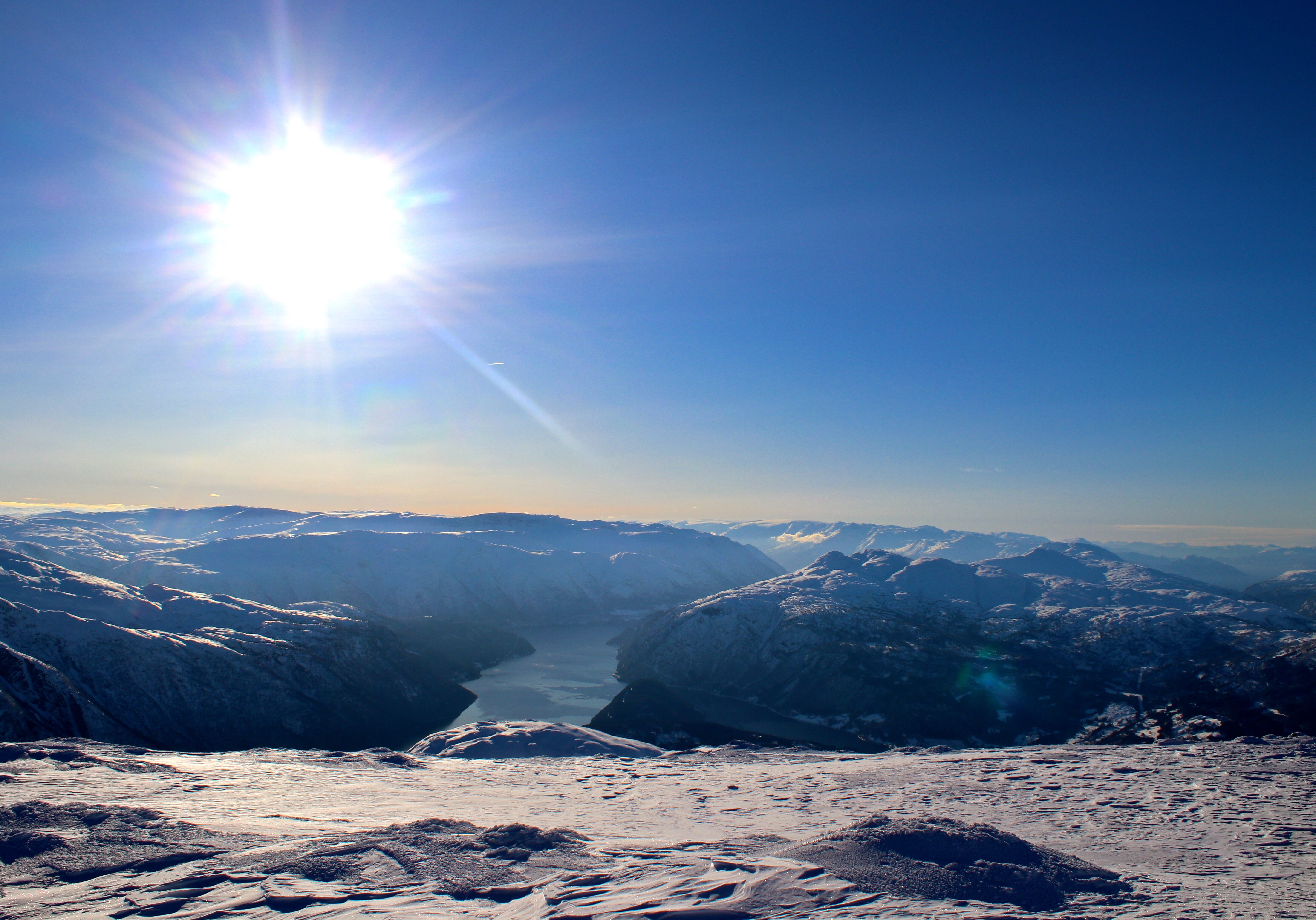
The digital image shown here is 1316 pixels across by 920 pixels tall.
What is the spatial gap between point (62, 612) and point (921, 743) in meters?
156

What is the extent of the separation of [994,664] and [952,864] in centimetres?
14701

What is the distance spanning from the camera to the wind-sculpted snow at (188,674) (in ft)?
286

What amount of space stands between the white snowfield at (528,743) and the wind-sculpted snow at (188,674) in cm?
4634

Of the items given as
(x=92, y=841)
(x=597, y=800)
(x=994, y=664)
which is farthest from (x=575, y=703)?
(x=92, y=841)

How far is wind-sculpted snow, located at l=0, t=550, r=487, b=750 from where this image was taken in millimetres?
87188

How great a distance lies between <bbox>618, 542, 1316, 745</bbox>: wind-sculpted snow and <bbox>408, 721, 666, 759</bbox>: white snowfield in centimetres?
6970

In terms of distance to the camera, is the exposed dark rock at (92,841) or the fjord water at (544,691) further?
the fjord water at (544,691)

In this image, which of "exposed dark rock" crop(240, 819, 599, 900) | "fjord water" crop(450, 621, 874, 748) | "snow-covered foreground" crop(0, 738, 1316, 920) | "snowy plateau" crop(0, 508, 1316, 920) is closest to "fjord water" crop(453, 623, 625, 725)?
"fjord water" crop(450, 621, 874, 748)

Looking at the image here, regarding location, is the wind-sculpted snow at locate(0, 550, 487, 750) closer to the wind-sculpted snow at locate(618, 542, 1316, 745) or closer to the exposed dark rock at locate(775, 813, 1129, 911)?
the wind-sculpted snow at locate(618, 542, 1316, 745)

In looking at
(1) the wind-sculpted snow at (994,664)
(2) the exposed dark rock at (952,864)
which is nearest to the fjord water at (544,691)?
(1) the wind-sculpted snow at (994,664)

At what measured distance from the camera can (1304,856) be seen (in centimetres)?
2319

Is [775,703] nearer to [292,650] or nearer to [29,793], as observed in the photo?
[292,650]

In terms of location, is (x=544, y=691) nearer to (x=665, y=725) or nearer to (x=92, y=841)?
(x=665, y=725)

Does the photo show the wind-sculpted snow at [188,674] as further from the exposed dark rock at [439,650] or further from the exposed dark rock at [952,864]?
the exposed dark rock at [952,864]
